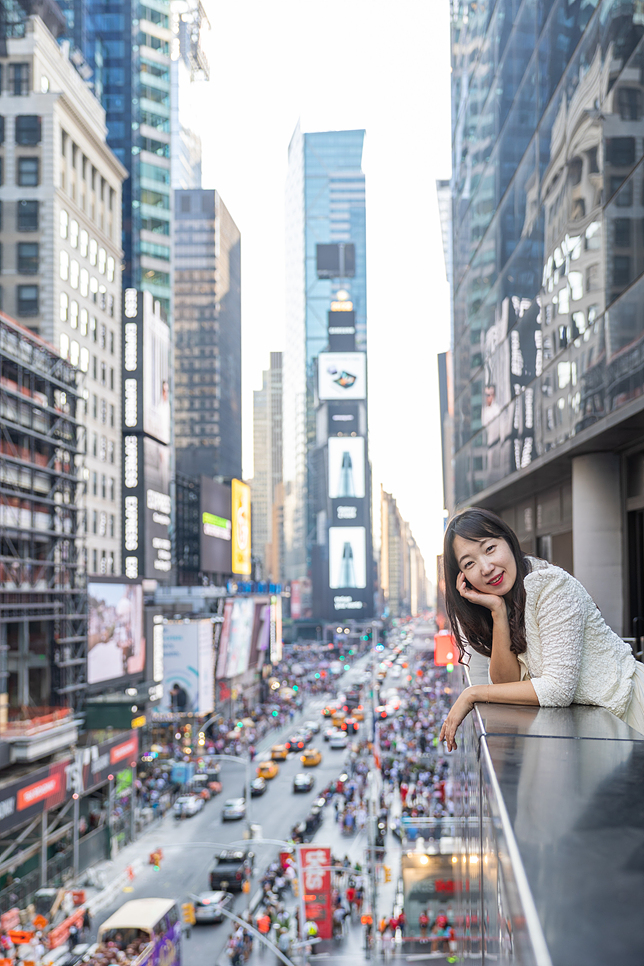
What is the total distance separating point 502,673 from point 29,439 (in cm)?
3771

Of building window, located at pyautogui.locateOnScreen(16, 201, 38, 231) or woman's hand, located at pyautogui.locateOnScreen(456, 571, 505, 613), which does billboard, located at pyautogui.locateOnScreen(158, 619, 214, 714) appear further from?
woman's hand, located at pyautogui.locateOnScreen(456, 571, 505, 613)

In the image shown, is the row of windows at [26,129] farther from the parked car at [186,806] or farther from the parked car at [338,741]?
the parked car at [338,741]

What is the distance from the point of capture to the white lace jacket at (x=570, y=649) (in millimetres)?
3422

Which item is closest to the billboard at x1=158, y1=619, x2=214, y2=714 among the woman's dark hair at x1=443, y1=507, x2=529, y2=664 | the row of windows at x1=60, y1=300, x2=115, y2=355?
the row of windows at x1=60, y1=300, x2=115, y2=355

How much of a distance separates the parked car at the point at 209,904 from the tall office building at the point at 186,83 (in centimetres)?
12240

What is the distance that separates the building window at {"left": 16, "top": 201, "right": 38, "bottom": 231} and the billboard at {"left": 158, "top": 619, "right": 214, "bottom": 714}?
94.7 ft

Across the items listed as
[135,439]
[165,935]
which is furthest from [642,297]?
[135,439]

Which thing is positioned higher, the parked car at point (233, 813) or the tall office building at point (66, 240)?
the tall office building at point (66, 240)

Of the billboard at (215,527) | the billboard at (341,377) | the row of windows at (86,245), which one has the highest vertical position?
the billboard at (341,377)

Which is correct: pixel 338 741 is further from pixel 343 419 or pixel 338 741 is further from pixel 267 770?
pixel 343 419

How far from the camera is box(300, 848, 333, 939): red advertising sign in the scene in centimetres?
2469

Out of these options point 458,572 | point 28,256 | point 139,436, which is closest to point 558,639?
point 458,572

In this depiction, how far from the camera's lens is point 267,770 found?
5181 centimetres

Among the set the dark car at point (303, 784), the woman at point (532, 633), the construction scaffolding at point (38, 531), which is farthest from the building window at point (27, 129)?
the woman at point (532, 633)
